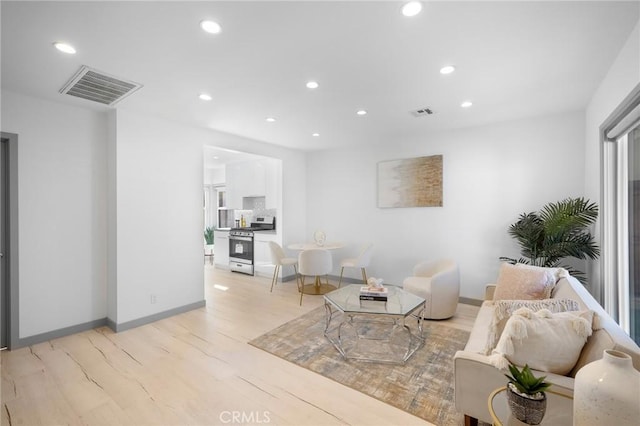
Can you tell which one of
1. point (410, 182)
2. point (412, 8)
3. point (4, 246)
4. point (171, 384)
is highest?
point (412, 8)

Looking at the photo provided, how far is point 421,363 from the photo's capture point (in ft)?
8.59

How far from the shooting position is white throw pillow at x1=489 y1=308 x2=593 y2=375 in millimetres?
1438

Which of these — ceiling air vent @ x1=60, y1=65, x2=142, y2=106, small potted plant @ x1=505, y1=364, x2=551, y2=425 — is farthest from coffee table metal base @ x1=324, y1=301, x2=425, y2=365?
ceiling air vent @ x1=60, y1=65, x2=142, y2=106

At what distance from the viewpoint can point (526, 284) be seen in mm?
2574

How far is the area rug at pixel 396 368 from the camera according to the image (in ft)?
6.82

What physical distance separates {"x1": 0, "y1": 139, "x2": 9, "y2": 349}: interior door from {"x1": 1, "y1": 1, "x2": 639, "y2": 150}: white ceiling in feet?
2.28

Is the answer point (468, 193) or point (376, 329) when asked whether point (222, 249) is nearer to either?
point (376, 329)

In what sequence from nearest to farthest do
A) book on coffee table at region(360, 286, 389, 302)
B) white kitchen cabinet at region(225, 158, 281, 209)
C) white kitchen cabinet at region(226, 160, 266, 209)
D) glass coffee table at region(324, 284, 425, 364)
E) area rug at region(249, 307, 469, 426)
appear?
area rug at region(249, 307, 469, 426)
glass coffee table at region(324, 284, 425, 364)
book on coffee table at region(360, 286, 389, 302)
white kitchen cabinet at region(225, 158, 281, 209)
white kitchen cabinet at region(226, 160, 266, 209)

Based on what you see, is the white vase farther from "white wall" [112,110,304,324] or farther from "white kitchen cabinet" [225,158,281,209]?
"white kitchen cabinet" [225,158,281,209]

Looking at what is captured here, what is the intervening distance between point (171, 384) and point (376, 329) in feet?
6.95

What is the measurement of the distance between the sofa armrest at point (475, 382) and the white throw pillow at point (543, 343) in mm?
160

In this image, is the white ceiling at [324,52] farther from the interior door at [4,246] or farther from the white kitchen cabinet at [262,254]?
the white kitchen cabinet at [262,254]

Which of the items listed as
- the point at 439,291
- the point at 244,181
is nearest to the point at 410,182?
the point at 439,291

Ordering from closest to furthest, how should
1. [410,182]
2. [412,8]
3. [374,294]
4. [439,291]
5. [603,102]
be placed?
1. [412,8]
2. [603,102]
3. [374,294]
4. [439,291]
5. [410,182]
